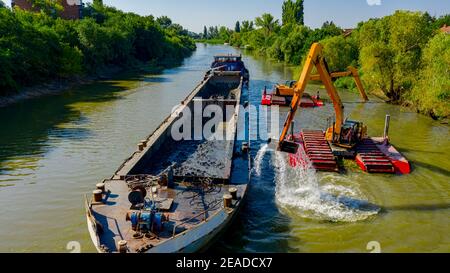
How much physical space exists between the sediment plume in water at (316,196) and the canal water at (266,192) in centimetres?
4

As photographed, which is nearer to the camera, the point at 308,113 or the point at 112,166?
the point at 112,166

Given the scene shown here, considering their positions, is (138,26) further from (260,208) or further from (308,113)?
(260,208)

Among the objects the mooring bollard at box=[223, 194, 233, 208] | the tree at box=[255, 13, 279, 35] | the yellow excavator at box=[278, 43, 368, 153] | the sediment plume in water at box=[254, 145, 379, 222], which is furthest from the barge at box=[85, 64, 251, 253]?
the tree at box=[255, 13, 279, 35]

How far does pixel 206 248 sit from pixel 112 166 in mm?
8422

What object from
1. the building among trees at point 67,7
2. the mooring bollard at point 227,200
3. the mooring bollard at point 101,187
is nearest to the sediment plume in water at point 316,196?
the mooring bollard at point 227,200

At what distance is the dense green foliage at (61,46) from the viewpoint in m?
30.5

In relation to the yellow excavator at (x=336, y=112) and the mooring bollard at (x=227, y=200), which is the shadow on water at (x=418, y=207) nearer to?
the yellow excavator at (x=336, y=112)

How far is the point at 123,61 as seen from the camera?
58531 millimetres

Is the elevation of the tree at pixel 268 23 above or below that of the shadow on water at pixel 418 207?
above

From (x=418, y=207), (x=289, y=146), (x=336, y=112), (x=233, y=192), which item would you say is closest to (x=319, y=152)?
(x=336, y=112)

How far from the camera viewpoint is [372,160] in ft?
55.8

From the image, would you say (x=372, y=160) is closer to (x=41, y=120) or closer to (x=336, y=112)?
(x=336, y=112)

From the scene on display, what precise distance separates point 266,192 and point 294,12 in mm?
106730
